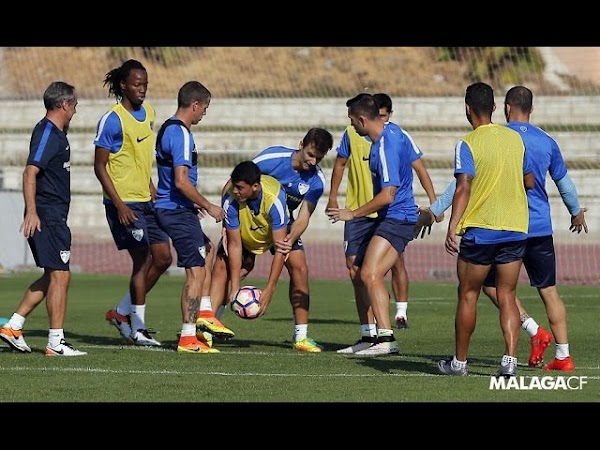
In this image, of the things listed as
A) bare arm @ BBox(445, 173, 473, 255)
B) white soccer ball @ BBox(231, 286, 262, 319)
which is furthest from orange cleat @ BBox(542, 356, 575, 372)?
white soccer ball @ BBox(231, 286, 262, 319)

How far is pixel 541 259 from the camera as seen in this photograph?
37.4 ft

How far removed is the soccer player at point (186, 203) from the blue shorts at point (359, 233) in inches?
56.9

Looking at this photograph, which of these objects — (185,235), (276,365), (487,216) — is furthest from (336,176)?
(487,216)

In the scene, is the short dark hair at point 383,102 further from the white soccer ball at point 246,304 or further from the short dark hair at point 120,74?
the white soccer ball at point 246,304

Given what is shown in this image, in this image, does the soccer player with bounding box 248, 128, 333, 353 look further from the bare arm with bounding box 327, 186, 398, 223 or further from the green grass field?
the bare arm with bounding box 327, 186, 398, 223

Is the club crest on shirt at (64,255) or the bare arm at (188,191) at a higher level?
the bare arm at (188,191)

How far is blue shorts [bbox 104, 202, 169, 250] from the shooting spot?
1345cm

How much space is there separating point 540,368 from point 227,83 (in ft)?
98.0

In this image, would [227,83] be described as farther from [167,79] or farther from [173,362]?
[173,362]

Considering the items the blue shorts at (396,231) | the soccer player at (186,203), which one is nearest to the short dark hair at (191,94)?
the soccer player at (186,203)

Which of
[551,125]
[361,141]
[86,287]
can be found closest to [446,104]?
[551,125]

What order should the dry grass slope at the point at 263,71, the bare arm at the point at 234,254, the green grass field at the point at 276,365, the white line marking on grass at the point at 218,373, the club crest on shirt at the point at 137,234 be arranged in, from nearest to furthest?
the green grass field at the point at 276,365
the white line marking on grass at the point at 218,373
the bare arm at the point at 234,254
the club crest on shirt at the point at 137,234
the dry grass slope at the point at 263,71

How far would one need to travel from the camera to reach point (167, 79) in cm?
4169

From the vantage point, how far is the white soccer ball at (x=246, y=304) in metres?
12.8
